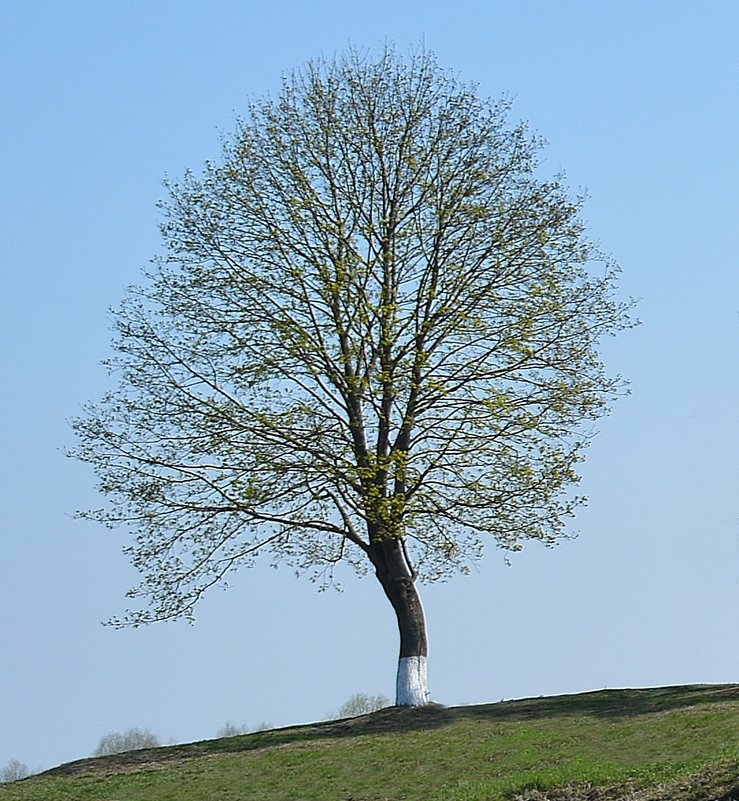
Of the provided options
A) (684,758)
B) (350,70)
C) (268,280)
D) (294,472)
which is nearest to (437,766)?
(684,758)

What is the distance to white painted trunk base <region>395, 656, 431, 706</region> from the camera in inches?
1050

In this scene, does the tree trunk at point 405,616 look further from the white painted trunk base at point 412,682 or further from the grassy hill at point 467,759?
the grassy hill at point 467,759

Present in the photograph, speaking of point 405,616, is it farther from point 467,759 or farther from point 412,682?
point 467,759

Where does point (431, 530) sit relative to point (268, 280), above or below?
below

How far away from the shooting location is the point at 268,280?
27.8 metres

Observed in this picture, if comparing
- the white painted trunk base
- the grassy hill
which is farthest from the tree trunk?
the grassy hill

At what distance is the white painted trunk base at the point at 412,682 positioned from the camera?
2667 centimetres

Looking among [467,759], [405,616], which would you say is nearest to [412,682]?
[405,616]

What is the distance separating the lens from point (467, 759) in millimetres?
21172

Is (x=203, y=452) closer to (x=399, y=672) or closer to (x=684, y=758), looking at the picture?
(x=399, y=672)

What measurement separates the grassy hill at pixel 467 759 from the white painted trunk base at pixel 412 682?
0.47m

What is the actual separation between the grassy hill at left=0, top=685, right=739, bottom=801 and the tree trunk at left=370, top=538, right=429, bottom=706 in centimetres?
69

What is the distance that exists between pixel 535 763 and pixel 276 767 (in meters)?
4.89

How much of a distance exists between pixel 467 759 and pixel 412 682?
5.62 metres
